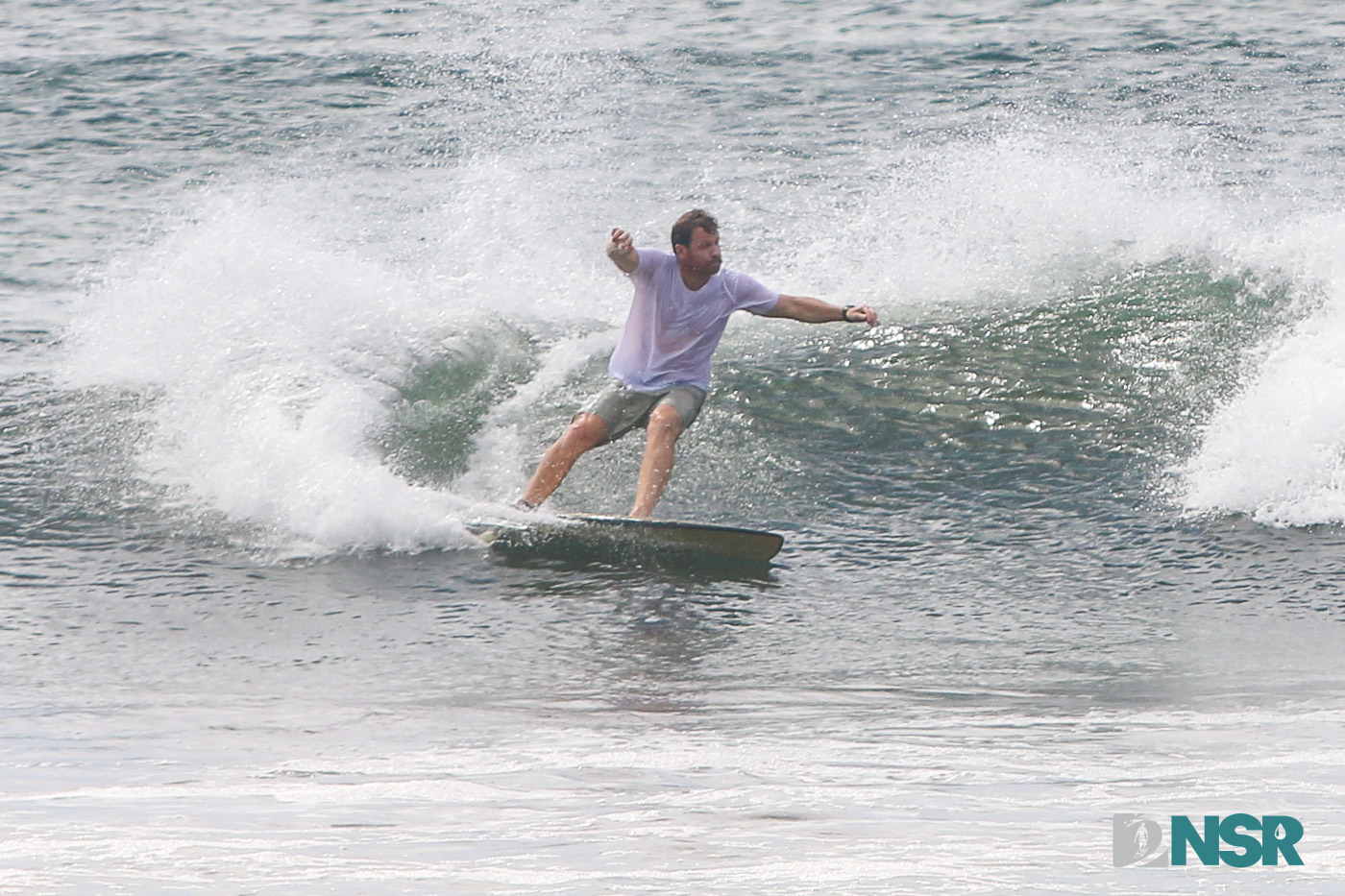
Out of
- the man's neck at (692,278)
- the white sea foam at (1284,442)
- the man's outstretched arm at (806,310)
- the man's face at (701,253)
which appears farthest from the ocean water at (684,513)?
the man's face at (701,253)

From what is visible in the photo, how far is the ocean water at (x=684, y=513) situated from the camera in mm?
4664

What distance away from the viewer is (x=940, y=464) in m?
8.79

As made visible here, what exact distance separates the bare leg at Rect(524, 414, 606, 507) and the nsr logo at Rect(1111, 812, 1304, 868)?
373cm

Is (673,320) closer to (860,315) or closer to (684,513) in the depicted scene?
(860,315)

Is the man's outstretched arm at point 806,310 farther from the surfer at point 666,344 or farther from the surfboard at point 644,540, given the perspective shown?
the surfboard at point 644,540

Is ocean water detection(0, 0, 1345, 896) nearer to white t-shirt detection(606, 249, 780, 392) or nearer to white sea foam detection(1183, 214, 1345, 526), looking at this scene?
white sea foam detection(1183, 214, 1345, 526)

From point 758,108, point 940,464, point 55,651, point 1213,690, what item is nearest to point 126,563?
point 55,651

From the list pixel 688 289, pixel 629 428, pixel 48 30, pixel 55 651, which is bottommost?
pixel 55 651

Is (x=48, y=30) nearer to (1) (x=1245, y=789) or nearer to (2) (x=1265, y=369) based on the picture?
(2) (x=1265, y=369)

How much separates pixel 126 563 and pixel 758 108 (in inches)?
491

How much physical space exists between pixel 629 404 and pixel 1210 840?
4051 millimetres

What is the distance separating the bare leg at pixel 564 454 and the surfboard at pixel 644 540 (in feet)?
0.74

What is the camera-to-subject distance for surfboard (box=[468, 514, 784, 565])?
7.37 m

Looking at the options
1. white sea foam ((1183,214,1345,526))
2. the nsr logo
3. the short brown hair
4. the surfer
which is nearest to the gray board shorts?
the surfer
